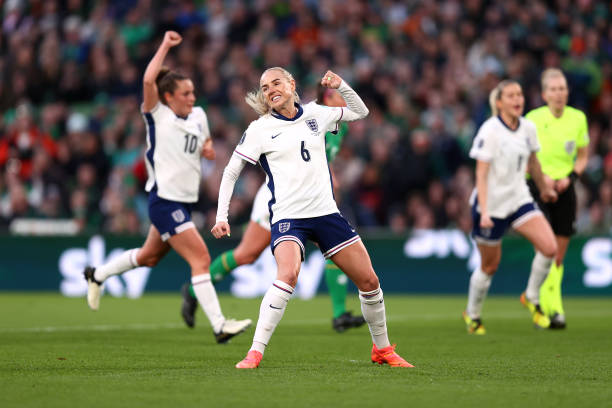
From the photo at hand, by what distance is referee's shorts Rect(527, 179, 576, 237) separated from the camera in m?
11.7

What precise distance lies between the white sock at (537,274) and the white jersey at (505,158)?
0.67 metres

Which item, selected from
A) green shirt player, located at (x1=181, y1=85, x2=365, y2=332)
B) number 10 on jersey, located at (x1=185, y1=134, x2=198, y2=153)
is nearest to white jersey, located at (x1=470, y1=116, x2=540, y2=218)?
green shirt player, located at (x1=181, y1=85, x2=365, y2=332)

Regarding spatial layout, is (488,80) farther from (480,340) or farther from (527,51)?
(480,340)

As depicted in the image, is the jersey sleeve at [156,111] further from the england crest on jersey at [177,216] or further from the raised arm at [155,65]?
the england crest on jersey at [177,216]

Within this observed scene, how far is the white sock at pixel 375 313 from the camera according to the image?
7.62 m

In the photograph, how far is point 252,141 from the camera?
→ 7.57 metres

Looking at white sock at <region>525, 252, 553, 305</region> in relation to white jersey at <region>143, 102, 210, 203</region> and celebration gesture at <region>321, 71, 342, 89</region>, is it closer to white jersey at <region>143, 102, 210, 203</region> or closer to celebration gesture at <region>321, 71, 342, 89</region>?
white jersey at <region>143, 102, 210, 203</region>

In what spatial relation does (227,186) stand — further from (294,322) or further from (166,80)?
(294,322)

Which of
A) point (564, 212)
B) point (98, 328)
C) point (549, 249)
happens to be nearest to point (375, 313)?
point (549, 249)

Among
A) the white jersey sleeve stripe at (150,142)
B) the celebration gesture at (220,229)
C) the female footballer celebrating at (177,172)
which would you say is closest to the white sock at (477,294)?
the female footballer celebrating at (177,172)

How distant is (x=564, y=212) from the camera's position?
1171 cm

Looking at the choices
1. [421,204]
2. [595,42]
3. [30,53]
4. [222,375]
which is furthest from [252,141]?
[30,53]

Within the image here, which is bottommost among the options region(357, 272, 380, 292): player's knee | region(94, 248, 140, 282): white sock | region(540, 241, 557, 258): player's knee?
region(94, 248, 140, 282): white sock

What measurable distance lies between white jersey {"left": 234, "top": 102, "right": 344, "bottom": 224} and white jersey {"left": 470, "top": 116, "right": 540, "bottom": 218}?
11.2 feet
